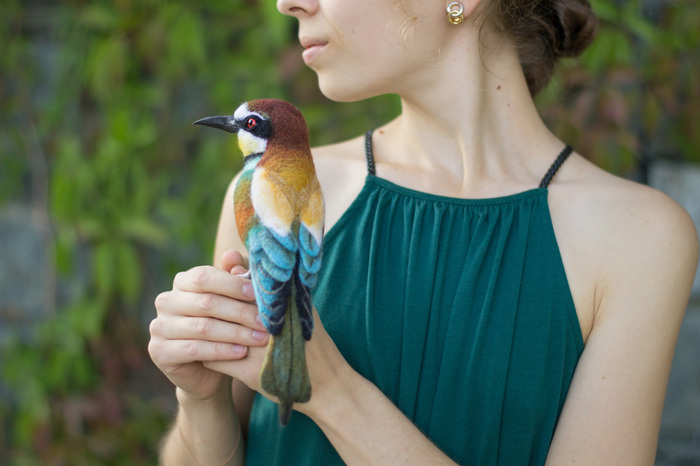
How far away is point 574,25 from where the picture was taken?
47.6 inches

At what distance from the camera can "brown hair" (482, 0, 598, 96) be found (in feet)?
3.67

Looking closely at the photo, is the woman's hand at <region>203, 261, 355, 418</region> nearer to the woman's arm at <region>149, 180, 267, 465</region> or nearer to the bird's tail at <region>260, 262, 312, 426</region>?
the woman's arm at <region>149, 180, 267, 465</region>

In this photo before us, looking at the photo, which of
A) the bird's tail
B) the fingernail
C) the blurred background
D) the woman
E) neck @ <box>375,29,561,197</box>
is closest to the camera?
the bird's tail

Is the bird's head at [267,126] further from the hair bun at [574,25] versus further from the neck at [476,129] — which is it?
the hair bun at [574,25]

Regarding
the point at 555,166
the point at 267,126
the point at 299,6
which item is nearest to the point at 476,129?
the point at 555,166

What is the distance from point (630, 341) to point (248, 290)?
60cm

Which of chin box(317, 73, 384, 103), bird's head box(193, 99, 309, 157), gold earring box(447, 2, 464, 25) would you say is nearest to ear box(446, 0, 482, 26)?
gold earring box(447, 2, 464, 25)

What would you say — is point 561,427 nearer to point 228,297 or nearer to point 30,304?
point 228,297

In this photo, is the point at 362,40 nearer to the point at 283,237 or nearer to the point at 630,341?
the point at 283,237

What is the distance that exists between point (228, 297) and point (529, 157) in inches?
25.5

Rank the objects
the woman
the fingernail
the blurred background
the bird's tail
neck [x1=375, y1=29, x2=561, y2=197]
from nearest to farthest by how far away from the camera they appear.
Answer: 1. the bird's tail
2. the fingernail
3. the woman
4. neck [x1=375, y1=29, x2=561, y2=197]
5. the blurred background

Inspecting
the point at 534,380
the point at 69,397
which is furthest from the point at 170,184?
the point at 534,380

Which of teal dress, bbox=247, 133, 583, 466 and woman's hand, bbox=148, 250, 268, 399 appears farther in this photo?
teal dress, bbox=247, 133, 583, 466

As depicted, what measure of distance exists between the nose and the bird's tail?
0.48m
